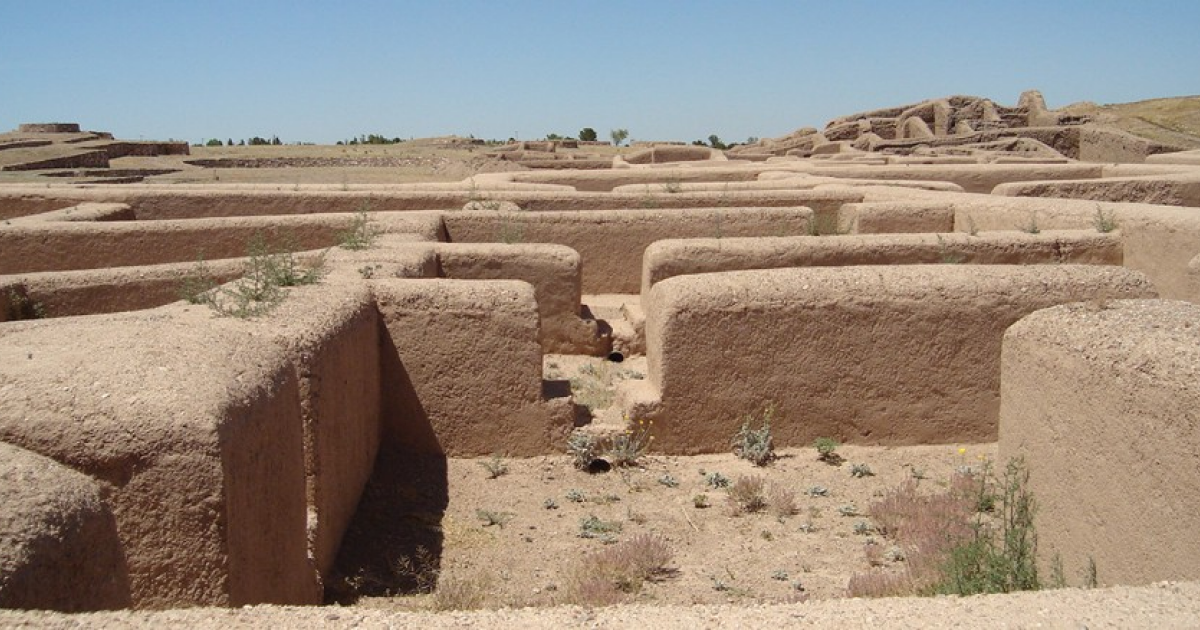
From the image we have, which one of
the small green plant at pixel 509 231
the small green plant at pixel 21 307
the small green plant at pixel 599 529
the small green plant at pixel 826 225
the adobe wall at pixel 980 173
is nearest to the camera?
the small green plant at pixel 599 529

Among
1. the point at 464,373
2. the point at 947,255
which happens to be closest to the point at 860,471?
the point at 947,255

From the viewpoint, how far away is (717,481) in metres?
5.42

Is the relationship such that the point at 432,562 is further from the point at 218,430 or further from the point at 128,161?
the point at 128,161

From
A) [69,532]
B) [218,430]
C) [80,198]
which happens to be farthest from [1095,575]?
[80,198]

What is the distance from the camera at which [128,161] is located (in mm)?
25250

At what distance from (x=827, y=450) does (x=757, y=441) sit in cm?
40

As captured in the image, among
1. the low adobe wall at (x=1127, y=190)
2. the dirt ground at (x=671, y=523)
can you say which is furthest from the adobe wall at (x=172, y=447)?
the low adobe wall at (x=1127, y=190)

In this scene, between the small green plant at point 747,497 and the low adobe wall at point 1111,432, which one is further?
the small green plant at point 747,497

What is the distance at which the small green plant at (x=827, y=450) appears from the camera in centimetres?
567

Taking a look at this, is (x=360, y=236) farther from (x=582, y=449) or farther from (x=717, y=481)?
(x=717, y=481)

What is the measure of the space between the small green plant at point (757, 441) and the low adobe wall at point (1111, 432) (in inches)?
59.6

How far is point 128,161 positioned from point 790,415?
2391 cm

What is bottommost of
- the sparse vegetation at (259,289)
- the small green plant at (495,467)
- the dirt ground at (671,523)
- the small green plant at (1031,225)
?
the dirt ground at (671,523)

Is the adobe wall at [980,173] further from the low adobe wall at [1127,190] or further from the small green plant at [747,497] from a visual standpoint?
the small green plant at [747,497]
